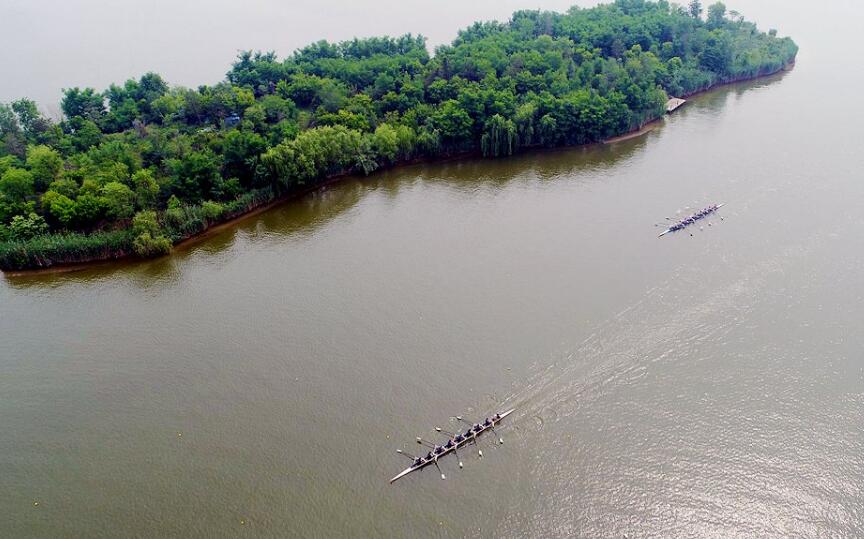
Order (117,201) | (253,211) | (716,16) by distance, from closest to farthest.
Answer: (117,201)
(253,211)
(716,16)

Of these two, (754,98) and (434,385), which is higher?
(754,98)

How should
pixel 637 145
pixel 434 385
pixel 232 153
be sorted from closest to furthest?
pixel 434 385
pixel 232 153
pixel 637 145

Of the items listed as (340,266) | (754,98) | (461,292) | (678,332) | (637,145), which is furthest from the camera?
(754,98)

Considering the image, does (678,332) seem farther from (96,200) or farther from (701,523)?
(96,200)

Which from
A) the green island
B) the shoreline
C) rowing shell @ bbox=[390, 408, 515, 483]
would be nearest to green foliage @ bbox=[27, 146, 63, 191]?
the green island

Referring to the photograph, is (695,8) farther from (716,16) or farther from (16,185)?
(16,185)

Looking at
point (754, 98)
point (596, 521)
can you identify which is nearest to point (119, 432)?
point (596, 521)

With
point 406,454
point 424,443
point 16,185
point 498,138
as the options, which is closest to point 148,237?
point 16,185
